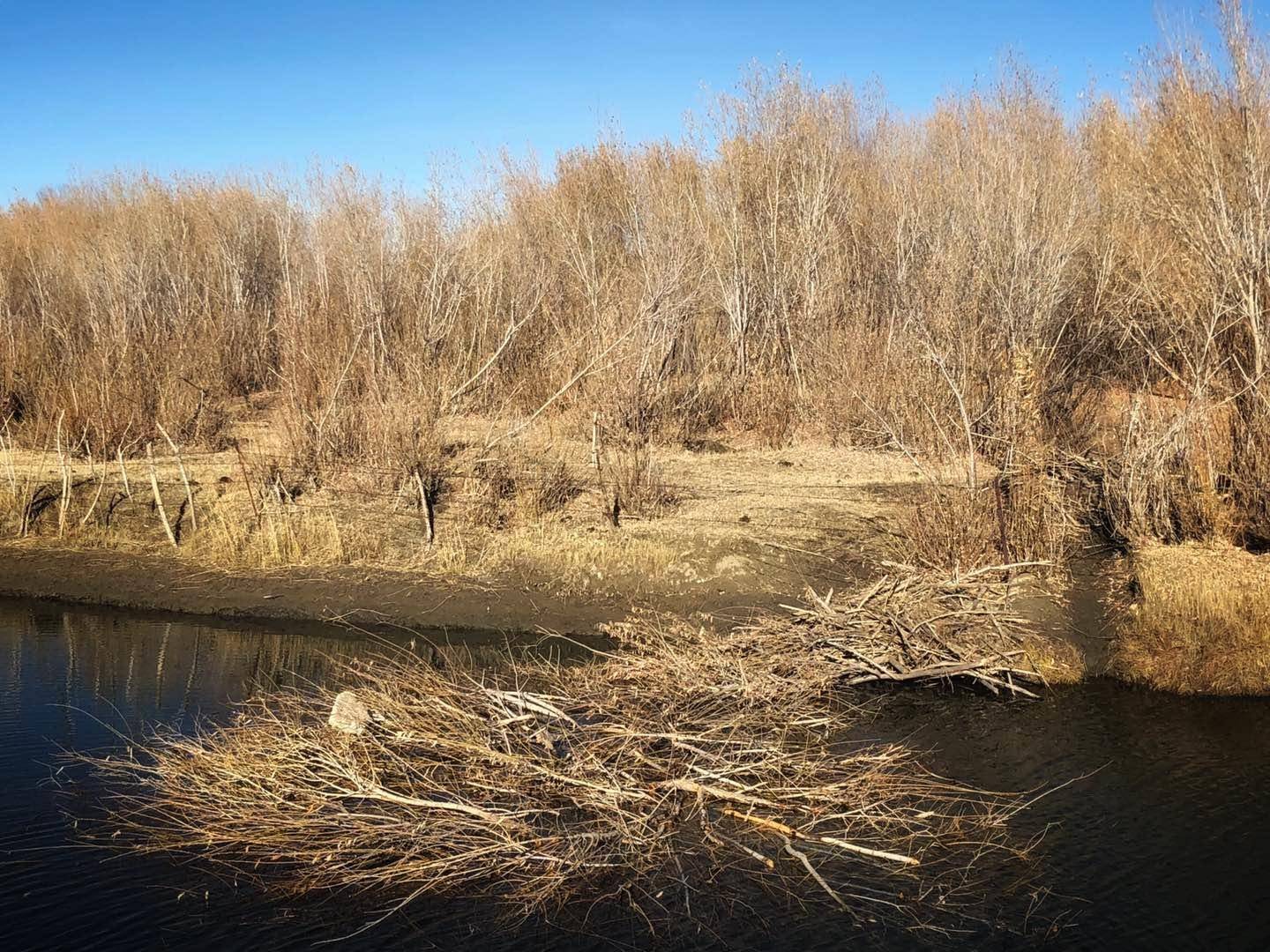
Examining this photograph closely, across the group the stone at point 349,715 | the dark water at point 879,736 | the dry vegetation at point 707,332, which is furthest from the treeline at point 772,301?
the stone at point 349,715

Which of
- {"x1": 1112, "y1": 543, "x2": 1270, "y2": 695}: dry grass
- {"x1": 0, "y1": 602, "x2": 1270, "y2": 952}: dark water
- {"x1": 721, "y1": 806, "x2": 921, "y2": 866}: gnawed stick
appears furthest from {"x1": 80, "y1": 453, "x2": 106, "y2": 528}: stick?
{"x1": 1112, "y1": 543, "x2": 1270, "y2": 695}: dry grass

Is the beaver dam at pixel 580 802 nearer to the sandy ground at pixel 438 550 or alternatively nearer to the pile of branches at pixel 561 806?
the pile of branches at pixel 561 806

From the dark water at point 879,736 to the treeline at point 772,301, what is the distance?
3.12 meters

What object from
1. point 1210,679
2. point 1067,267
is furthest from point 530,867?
point 1067,267

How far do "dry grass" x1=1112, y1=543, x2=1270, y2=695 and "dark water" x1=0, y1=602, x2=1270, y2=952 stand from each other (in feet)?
0.86

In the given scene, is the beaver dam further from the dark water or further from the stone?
the dark water

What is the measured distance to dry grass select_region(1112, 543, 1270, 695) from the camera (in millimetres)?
9617

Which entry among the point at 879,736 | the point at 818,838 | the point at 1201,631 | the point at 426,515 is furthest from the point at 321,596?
the point at 1201,631

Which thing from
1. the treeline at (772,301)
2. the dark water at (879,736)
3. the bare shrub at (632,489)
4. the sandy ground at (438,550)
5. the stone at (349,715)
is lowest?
the dark water at (879,736)

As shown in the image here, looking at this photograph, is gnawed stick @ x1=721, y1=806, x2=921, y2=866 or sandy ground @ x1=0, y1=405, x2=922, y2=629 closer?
gnawed stick @ x1=721, y1=806, x2=921, y2=866

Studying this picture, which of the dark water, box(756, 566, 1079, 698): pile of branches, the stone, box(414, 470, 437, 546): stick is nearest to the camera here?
the dark water

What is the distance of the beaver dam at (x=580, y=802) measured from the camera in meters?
6.24

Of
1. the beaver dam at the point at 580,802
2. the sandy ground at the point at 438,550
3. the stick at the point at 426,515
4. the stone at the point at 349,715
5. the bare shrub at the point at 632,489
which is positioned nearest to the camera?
the beaver dam at the point at 580,802

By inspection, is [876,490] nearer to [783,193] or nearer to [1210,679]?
[1210,679]
